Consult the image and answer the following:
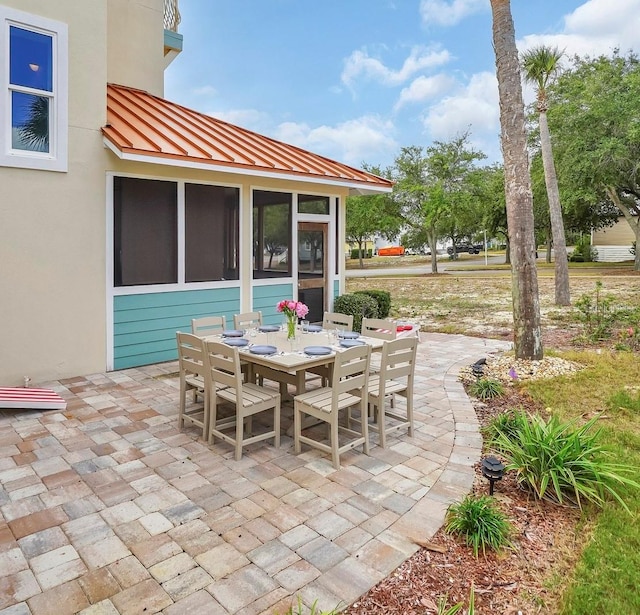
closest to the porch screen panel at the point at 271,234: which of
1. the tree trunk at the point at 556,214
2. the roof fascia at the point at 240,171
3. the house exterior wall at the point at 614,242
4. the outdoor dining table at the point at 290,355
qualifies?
the roof fascia at the point at 240,171

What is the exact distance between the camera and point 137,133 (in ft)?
21.7

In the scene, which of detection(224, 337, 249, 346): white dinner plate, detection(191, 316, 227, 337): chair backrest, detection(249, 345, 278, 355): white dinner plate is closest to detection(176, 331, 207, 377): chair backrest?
detection(224, 337, 249, 346): white dinner plate

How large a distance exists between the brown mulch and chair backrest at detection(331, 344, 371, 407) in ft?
4.17

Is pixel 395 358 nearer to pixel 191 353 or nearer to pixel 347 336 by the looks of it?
pixel 347 336

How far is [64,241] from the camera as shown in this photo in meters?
6.23

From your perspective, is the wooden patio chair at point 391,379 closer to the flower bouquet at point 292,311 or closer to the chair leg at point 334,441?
the chair leg at point 334,441

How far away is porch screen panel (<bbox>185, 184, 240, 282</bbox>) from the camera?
24.4 feet

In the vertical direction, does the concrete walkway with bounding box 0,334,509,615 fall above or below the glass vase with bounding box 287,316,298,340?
below

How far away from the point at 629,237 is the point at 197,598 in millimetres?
42095

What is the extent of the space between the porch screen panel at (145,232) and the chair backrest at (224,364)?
→ 3288 mm

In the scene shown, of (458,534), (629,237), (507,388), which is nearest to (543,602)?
(458,534)

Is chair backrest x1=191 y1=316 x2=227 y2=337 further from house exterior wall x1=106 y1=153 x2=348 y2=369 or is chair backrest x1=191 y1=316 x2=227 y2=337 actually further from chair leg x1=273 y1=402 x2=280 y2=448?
house exterior wall x1=106 y1=153 x2=348 y2=369

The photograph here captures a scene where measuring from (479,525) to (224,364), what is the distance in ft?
7.29

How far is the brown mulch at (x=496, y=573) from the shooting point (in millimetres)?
2389
